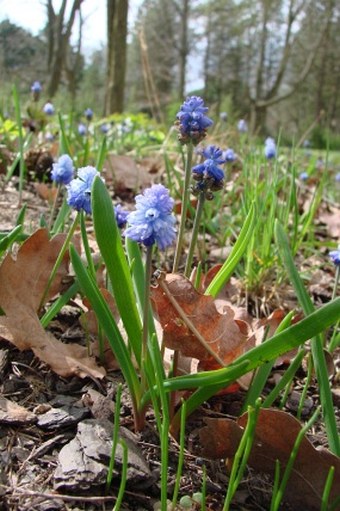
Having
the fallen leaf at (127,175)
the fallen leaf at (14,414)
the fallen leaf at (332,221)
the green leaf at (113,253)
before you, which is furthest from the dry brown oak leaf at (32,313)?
the fallen leaf at (332,221)

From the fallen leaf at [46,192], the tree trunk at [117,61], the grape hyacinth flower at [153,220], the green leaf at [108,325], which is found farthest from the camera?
the tree trunk at [117,61]

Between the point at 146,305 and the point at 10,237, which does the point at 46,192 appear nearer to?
the point at 10,237

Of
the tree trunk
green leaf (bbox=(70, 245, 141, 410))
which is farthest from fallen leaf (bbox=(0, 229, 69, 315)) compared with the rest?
the tree trunk

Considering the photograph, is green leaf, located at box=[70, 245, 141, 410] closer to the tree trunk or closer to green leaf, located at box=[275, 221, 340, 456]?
green leaf, located at box=[275, 221, 340, 456]

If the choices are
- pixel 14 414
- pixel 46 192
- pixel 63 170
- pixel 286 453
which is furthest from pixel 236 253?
pixel 46 192

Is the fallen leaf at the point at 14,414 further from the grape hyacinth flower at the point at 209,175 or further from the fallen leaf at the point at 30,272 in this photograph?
the grape hyacinth flower at the point at 209,175
